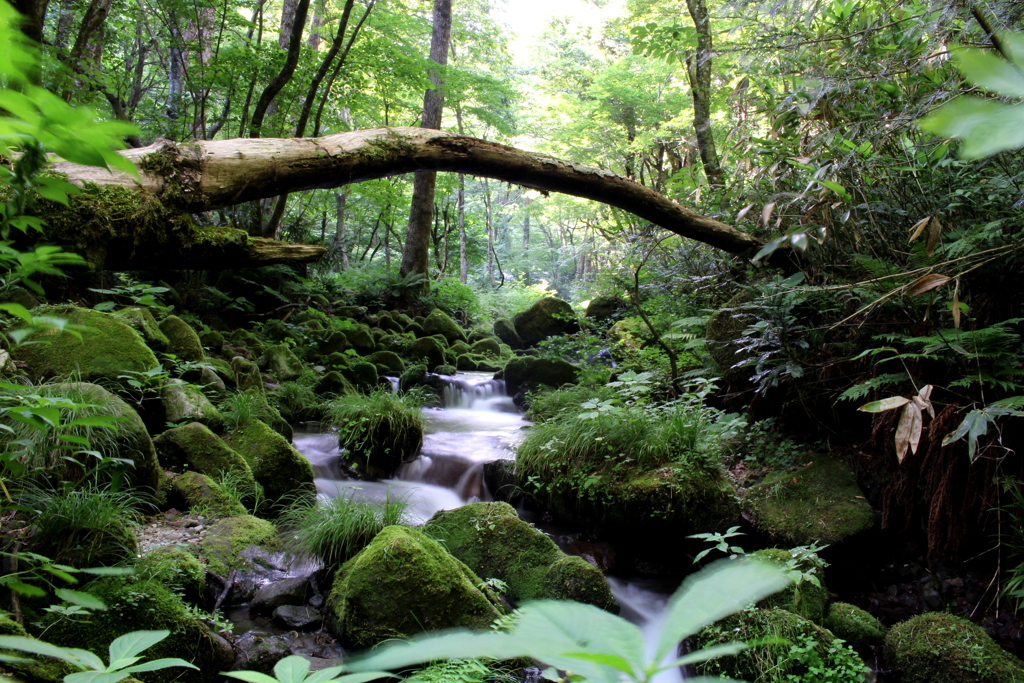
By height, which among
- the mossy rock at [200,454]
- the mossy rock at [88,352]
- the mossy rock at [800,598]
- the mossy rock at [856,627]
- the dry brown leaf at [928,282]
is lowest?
the mossy rock at [856,627]

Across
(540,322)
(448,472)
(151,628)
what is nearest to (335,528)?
(151,628)

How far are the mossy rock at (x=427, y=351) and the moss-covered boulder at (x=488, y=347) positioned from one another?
1.60 m

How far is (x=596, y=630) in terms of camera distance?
1.52 ft

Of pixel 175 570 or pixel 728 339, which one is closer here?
pixel 175 570

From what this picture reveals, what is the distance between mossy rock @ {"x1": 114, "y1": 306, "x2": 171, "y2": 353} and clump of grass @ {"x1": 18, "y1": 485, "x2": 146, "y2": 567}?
7.25 ft

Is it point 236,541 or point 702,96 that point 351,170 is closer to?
point 236,541

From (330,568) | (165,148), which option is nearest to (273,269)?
(165,148)

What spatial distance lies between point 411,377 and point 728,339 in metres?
5.27

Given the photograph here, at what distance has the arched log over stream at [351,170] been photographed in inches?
160

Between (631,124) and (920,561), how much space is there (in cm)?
1658

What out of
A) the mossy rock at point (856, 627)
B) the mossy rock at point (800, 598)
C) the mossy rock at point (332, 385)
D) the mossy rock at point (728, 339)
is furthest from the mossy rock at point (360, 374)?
the mossy rock at point (856, 627)

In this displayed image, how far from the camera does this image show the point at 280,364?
24.1ft

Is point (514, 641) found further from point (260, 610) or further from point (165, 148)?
point (165, 148)

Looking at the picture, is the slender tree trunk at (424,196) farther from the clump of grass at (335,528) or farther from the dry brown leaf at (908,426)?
the dry brown leaf at (908,426)
